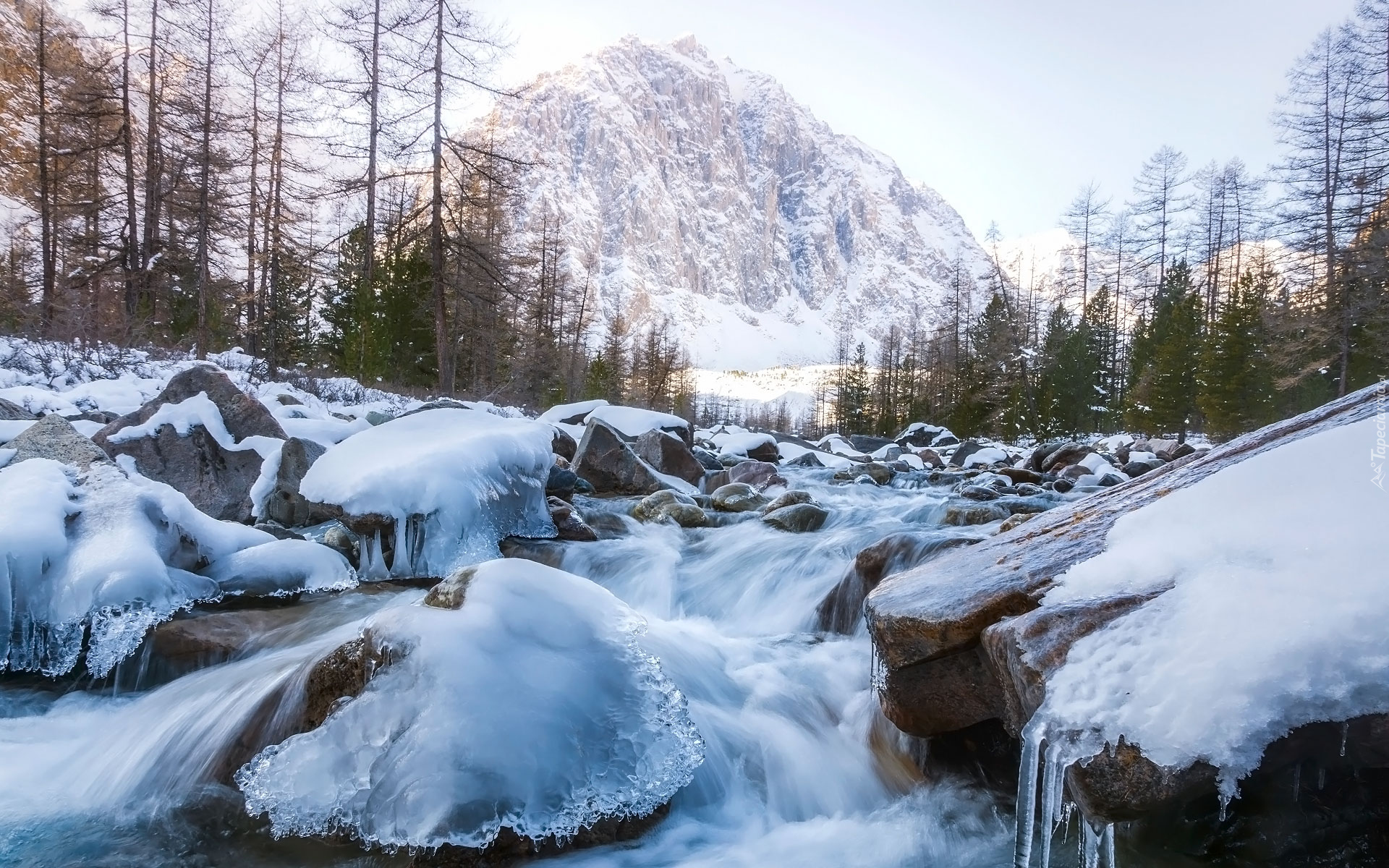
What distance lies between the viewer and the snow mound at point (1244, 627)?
1461 mm

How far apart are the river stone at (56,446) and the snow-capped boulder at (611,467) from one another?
16.6ft

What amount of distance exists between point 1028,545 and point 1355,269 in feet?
67.9

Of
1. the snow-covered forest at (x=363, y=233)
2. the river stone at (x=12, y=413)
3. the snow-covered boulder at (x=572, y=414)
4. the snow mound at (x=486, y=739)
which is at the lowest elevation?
the snow mound at (x=486, y=739)

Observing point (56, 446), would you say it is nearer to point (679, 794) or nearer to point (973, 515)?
point (679, 794)

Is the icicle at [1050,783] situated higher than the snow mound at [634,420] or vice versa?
the snow mound at [634,420]

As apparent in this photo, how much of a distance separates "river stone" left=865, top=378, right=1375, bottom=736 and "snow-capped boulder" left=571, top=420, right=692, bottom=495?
19.7 ft

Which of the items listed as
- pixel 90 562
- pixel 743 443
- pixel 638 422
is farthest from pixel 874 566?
pixel 743 443

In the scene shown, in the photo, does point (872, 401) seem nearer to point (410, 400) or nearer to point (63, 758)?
point (410, 400)

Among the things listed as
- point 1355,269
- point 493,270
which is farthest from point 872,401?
point 493,270

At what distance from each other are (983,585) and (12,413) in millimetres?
7905

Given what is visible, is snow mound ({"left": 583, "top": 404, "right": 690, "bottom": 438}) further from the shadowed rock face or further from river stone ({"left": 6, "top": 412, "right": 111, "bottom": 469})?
the shadowed rock face

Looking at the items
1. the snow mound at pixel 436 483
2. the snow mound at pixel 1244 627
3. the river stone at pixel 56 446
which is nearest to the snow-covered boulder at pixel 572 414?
the snow mound at pixel 436 483

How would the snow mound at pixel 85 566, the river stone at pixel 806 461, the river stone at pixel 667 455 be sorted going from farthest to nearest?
the river stone at pixel 806 461 → the river stone at pixel 667 455 → the snow mound at pixel 85 566

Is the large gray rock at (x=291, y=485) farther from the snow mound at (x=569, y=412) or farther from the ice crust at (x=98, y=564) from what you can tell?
the snow mound at (x=569, y=412)
